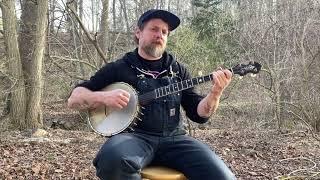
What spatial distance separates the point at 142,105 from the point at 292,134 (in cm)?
537

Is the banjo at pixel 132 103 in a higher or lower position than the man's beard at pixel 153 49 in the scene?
lower

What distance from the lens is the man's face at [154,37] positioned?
303 cm

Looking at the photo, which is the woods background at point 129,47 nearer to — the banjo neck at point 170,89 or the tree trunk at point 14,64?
the tree trunk at point 14,64

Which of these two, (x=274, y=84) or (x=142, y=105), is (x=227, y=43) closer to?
(x=274, y=84)

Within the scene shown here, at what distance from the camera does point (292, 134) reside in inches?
304

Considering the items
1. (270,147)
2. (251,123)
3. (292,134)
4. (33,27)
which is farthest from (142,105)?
(251,123)

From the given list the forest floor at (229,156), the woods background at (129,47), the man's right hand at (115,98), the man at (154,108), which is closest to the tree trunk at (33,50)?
the woods background at (129,47)

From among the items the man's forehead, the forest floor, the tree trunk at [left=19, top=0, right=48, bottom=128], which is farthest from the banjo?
the tree trunk at [left=19, top=0, right=48, bottom=128]

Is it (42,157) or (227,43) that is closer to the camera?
(42,157)

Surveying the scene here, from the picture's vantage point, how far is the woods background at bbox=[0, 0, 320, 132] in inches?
342

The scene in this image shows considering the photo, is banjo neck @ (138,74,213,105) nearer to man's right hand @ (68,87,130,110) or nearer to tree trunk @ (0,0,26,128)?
man's right hand @ (68,87,130,110)

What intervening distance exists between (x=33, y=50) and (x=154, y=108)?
6.31 metres

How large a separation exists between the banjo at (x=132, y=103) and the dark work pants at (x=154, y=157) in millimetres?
112

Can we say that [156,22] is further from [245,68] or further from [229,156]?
[229,156]
